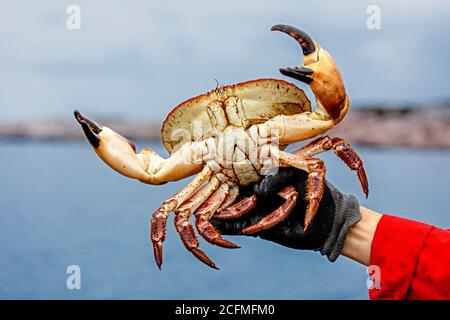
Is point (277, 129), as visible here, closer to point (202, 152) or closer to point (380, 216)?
point (202, 152)

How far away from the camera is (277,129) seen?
2.63m

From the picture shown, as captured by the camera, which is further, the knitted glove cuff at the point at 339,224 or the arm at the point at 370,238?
the knitted glove cuff at the point at 339,224

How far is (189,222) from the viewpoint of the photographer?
2.65 m

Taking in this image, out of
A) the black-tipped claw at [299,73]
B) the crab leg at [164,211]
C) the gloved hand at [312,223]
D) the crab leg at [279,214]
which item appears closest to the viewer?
the black-tipped claw at [299,73]

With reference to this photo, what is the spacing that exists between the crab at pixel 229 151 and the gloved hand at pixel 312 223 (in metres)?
0.10

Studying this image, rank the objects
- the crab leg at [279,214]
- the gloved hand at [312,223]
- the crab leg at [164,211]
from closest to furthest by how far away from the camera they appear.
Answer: the crab leg at [279,214]
the crab leg at [164,211]
the gloved hand at [312,223]

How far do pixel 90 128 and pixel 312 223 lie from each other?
1.01m

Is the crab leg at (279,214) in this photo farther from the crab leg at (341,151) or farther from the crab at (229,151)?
the crab leg at (341,151)

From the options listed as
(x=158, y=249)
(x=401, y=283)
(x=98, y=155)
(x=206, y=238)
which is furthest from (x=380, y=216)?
(x=98, y=155)

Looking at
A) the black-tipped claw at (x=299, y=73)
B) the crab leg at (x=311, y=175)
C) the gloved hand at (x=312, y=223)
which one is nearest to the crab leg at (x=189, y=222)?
the gloved hand at (x=312, y=223)

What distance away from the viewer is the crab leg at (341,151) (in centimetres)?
260

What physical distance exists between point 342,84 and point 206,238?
2.66ft

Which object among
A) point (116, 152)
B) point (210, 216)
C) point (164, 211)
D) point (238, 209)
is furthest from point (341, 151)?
point (116, 152)

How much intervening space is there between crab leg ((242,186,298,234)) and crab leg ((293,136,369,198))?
180mm
